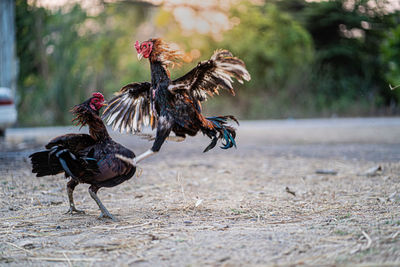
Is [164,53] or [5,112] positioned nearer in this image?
[164,53]

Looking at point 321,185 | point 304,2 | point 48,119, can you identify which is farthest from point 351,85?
point 321,185

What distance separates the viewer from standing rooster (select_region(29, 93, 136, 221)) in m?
4.12

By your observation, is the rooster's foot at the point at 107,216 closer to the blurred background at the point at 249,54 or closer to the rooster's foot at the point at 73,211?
the rooster's foot at the point at 73,211

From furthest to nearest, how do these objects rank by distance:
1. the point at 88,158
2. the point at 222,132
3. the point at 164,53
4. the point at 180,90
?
the point at 222,132 < the point at 164,53 < the point at 180,90 < the point at 88,158

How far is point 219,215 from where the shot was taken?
4336 millimetres

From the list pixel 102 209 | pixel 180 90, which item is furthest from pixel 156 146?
pixel 102 209

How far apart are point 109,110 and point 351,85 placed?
65.8 ft

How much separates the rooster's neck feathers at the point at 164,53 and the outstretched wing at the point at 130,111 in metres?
0.54

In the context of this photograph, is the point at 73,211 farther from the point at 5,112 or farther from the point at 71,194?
the point at 5,112

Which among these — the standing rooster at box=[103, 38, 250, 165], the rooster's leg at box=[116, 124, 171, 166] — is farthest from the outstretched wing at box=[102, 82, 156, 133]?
the rooster's leg at box=[116, 124, 171, 166]

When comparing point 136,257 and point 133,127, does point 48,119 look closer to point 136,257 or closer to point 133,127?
point 133,127

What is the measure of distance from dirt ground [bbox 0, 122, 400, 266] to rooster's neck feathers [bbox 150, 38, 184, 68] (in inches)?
50.7

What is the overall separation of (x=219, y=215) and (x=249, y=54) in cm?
1824

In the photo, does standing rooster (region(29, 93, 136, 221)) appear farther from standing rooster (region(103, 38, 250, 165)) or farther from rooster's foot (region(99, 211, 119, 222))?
standing rooster (region(103, 38, 250, 165))
